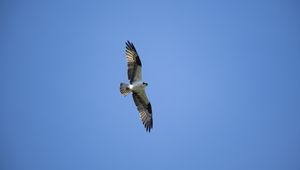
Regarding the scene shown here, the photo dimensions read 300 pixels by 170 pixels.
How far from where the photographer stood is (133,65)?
67.4ft

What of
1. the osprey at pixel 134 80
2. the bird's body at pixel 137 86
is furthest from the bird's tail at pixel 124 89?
the bird's body at pixel 137 86

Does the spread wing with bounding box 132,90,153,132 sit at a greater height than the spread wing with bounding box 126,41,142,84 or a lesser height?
lesser

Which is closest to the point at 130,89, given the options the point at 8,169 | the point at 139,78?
the point at 139,78

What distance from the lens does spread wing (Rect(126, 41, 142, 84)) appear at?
2050 centimetres

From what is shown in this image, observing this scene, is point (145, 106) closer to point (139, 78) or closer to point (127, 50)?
point (139, 78)

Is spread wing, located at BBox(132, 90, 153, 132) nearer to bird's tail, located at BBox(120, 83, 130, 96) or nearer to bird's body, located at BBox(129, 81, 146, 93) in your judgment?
bird's body, located at BBox(129, 81, 146, 93)

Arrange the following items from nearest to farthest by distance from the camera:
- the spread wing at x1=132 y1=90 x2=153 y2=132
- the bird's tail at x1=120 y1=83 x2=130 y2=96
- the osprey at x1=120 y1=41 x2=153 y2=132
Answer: the bird's tail at x1=120 y1=83 x2=130 y2=96 → the osprey at x1=120 y1=41 x2=153 y2=132 → the spread wing at x1=132 y1=90 x2=153 y2=132

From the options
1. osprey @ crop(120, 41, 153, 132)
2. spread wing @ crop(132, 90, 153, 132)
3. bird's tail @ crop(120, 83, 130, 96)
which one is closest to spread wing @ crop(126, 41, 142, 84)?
osprey @ crop(120, 41, 153, 132)

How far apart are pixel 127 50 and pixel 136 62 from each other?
0.78 m

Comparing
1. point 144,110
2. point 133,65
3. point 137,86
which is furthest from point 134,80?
point 144,110

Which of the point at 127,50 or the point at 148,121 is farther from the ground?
the point at 127,50

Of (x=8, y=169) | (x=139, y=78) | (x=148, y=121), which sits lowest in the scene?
(x=148, y=121)

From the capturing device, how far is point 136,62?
806 inches

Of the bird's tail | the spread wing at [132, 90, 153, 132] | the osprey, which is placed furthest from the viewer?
the spread wing at [132, 90, 153, 132]
